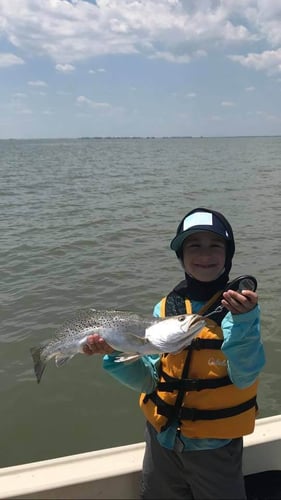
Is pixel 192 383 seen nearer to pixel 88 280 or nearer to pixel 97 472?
pixel 97 472

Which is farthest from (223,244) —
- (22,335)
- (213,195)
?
(213,195)

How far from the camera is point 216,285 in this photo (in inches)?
128

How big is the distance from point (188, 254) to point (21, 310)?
6.03 metres

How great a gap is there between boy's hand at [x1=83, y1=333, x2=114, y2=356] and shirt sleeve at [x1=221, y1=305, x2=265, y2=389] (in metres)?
0.70

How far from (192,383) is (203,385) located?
7 centimetres

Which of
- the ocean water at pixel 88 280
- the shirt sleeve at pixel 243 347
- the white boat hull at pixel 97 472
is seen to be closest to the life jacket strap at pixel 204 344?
the shirt sleeve at pixel 243 347

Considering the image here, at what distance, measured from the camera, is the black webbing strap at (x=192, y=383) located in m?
2.98

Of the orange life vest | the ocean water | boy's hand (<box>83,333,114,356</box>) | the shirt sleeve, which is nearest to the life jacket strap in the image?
the orange life vest

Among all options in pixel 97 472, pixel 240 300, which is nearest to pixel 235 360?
pixel 240 300

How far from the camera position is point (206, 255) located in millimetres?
3215

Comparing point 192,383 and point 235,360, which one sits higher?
point 235,360

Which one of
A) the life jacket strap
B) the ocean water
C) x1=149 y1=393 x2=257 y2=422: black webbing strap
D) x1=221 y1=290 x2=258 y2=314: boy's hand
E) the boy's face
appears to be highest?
the boy's face

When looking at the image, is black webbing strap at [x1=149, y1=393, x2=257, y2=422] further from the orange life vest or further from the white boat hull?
the white boat hull

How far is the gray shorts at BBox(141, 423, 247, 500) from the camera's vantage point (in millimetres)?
2916
